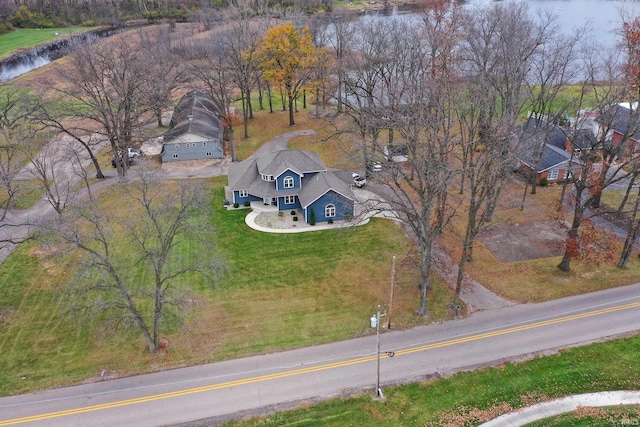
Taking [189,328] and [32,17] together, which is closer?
[189,328]

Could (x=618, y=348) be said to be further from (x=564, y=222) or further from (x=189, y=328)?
(x=189, y=328)

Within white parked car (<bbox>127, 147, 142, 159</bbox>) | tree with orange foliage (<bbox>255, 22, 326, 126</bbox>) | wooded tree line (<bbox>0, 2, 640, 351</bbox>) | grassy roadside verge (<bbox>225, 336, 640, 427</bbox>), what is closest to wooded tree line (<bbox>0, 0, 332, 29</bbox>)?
wooded tree line (<bbox>0, 2, 640, 351</bbox>)

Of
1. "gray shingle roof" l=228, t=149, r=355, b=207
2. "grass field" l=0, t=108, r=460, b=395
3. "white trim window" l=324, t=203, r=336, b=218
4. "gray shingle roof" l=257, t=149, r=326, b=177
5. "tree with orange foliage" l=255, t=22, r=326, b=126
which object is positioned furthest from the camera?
"tree with orange foliage" l=255, t=22, r=326, b=126

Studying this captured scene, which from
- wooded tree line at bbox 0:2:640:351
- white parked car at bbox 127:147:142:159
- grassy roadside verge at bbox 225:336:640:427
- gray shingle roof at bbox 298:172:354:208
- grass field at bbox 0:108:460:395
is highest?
wooded tree line at bbox 0:2:640:351

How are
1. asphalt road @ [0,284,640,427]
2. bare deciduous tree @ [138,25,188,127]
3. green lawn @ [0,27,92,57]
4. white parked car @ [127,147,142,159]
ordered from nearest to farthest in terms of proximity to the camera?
1. asphalt road @ [0,284,640,427]
2. white parked car @ [127,147,142,159]
3. bare deciduous tree @ [138,25,188,127]
4. green lawn @ [0,27,92,57]

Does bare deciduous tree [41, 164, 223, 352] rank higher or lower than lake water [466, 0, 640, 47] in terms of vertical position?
lower

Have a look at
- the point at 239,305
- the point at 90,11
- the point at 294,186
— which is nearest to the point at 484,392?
the point at 239,305

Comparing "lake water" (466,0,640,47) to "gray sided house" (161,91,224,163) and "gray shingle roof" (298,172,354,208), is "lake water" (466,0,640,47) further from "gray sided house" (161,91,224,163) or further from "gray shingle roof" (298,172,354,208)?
"gray sided house" (161,91,224,163)

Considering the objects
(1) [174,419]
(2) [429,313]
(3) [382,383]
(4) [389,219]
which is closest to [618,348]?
(2) [429,313]

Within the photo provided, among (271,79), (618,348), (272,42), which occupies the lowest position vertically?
(618,348)
